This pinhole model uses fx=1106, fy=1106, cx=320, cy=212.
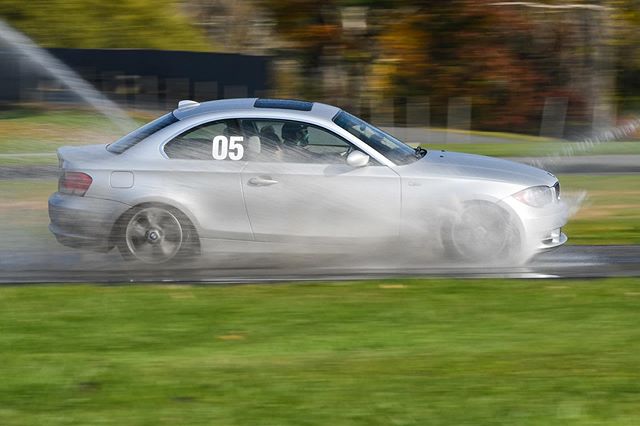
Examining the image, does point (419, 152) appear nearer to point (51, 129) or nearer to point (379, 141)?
point (379, 141)

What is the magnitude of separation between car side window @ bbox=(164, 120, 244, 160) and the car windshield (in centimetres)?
93

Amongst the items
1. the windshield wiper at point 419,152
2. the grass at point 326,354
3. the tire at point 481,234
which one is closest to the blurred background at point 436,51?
the windshield wiper at point 419,152

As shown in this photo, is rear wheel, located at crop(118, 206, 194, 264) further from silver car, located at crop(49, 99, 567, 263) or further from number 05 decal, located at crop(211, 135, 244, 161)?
number 05 decal, located at crop(211, 135, 244, 161)

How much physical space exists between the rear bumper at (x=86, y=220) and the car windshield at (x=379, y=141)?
2.10 m

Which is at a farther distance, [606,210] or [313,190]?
[606,210]

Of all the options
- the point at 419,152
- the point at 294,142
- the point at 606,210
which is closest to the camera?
the point at 294,142

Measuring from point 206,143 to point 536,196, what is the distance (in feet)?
9.76

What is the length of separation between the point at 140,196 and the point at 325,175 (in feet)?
5.34

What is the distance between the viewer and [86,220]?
9711 millimetres

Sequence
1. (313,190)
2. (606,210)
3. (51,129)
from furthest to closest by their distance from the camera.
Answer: (51,129) < (606,210) < (313,190)

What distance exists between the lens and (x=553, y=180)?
10.2 m

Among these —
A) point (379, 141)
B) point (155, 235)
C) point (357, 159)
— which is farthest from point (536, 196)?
point (155, 235)

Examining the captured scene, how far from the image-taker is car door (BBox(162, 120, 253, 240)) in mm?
9641

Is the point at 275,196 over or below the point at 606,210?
over
